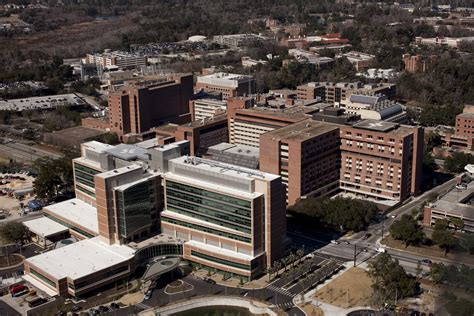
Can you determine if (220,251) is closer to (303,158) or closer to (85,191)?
(303,158)

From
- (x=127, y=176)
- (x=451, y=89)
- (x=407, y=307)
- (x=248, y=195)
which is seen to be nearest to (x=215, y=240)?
(x=248, y=195)

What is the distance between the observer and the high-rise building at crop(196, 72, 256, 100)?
67.2 meters

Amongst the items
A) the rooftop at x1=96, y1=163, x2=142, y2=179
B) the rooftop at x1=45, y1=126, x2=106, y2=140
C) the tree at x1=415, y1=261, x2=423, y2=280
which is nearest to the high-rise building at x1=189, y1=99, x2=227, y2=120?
Result: the rooftop at x1=45, y1=126, x2=106, y2=140

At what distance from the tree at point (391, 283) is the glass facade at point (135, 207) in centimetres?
1257

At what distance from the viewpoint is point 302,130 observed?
41.8 metres

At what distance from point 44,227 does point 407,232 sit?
21.2 metres

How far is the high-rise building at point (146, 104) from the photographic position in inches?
2278

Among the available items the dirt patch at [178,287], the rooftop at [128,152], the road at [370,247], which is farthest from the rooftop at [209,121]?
the dirt patch at [178,287]

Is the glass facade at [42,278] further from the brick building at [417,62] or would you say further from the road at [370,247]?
the brick building at [417,62]

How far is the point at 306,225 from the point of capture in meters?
37.6

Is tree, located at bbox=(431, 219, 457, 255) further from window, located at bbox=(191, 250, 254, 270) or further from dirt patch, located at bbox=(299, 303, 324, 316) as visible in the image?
window, located at bbox=(191, 250, 254, 270)

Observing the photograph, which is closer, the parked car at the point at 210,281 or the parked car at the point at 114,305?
the parked car at the point at 114,305

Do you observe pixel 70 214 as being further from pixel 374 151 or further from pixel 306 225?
pixel 374 151

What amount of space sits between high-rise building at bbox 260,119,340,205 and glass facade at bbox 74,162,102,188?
10.9m
